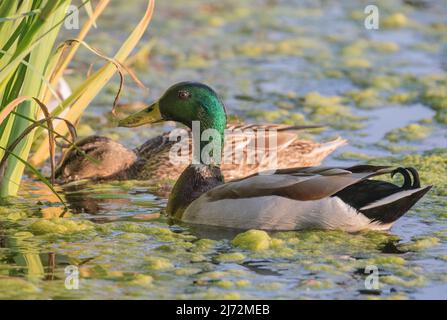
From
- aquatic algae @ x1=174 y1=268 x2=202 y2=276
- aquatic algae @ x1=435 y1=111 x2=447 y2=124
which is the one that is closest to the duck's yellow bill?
aquatic algae @ x1=174 y1=268 x2=202 y2=276

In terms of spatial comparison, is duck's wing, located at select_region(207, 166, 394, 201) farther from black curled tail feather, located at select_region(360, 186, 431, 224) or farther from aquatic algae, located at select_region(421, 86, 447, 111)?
aquatic algae, located at select_region(421, 86, 447, 111)

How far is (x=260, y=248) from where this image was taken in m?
6.82

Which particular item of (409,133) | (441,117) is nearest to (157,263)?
(409,133)

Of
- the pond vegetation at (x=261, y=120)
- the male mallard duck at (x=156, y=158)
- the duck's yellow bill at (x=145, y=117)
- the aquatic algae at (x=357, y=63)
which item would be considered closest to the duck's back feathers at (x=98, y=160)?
the male mallard duck at (x=156, y=158)

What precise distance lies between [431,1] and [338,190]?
29.9 feet

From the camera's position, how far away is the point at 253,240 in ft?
22.7

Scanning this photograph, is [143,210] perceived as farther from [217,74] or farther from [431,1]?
[431,1]

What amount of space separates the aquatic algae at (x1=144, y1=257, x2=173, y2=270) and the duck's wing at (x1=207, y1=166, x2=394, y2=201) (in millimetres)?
892

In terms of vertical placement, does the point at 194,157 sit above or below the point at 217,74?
below

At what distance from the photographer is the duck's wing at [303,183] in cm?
705

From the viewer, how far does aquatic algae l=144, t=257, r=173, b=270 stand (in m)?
6.42

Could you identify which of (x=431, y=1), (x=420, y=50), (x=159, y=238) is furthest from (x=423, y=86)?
(x=159, y=238)

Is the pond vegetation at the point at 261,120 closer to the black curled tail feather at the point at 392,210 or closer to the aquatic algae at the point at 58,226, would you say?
the aquatic algae at the point at 58,226

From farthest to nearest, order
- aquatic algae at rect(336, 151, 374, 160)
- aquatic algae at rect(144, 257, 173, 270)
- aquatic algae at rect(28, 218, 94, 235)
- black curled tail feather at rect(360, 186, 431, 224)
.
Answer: aquatic algae at rect(336, 151, 374, 160) < aquatic algae at rect(28, 218, 94, 235) < black curled tail feather at rect(360, 186, 431, 224) < aquatic algae at rect(144, 257, 173, 270)
